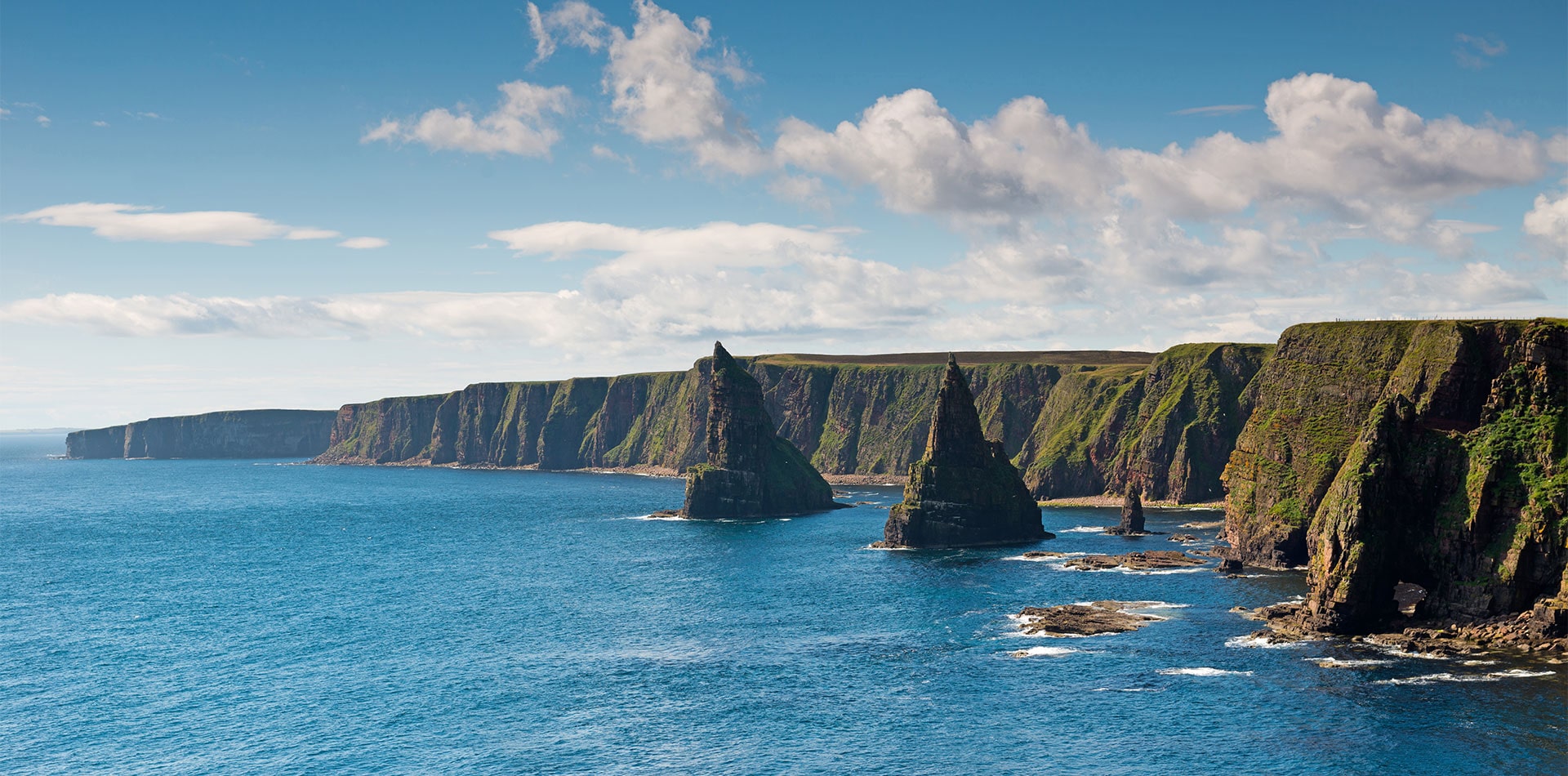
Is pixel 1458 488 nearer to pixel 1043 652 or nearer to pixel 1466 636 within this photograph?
pixel 1466 636

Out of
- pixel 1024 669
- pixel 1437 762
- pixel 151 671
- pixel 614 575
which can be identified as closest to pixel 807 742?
pixel 1024 669

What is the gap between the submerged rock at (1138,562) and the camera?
170m

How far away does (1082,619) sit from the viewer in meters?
133

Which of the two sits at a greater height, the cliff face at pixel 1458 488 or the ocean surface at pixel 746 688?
the cliff face at pixel 1458 488

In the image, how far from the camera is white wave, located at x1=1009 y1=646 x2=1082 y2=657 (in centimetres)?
12031

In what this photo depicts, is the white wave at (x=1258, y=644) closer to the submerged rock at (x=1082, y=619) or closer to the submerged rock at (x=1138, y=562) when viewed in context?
the submerged rock at (x=1082, y=619)

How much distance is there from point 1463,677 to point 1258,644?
19443mm

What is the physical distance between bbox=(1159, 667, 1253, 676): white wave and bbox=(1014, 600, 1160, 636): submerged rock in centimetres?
1701

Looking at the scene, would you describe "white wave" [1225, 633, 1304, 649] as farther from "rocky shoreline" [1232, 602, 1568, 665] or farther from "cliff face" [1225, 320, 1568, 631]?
"cliff face" [1225, 320, 1568, 631]

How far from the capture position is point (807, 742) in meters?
95.6

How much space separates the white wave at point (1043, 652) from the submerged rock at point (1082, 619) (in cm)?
648

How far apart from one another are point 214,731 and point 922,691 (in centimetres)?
6294

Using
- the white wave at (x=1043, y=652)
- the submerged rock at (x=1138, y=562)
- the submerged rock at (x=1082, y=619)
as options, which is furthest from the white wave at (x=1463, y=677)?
the submerged rock at (x=1138, y=562)

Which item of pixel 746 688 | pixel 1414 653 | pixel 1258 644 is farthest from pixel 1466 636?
pixel 746 688
